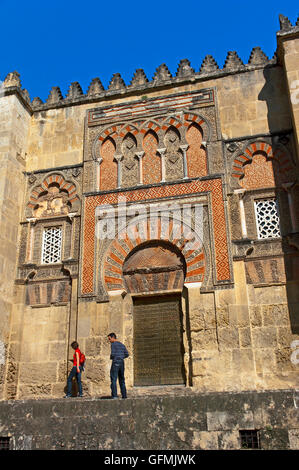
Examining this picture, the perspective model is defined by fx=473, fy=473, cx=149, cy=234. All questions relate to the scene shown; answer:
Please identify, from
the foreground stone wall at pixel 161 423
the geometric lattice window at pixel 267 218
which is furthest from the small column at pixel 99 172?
the foreground stone wall at pixel 161 423

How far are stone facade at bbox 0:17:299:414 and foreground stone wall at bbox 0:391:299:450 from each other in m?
2.41

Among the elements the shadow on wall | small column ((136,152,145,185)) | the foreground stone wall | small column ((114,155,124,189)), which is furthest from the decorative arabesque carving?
the foreground stone wall

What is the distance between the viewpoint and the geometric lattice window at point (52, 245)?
930cm

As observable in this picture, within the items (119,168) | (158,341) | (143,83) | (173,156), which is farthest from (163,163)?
(158,341)

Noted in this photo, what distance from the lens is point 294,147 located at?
8727mm

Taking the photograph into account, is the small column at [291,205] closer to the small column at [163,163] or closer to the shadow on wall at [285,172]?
the shadow on wall at [285,172]

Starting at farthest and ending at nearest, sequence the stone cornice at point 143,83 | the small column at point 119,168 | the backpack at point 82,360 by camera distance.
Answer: the stone cornice at point 143,83 → the small column at point 119,168 → the backpack at point 82,360

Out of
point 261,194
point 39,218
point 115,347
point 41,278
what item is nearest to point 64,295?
point 41,278

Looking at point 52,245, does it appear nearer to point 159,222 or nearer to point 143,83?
point 159,222

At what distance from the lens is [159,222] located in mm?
8844

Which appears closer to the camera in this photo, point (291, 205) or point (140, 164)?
point (291, 205)

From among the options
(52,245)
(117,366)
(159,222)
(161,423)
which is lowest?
(161,423)

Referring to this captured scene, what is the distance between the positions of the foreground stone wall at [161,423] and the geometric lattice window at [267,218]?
3.84 metres

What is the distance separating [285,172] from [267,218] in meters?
0.94
